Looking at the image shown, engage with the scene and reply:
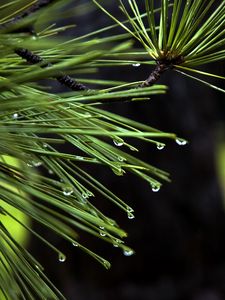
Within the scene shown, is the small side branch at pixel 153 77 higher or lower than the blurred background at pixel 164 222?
higher

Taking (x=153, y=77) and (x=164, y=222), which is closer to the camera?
(x=153, y=77)

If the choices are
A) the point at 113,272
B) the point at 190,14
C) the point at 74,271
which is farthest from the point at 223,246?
the point at 190,14

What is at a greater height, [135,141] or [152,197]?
[135,141]

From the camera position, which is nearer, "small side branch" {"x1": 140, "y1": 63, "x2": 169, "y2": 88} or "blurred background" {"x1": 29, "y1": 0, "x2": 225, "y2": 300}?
"small side branch" {"x1": 140, "y1": 63, "x2": 169, "y2": 88}

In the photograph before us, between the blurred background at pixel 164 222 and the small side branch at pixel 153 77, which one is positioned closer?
the small side branch at pixel 153 77

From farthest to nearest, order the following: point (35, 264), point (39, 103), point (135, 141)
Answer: point (135, 141), point (35, 264), point (39, 103)

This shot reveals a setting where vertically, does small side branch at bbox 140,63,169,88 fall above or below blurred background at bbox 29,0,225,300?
above

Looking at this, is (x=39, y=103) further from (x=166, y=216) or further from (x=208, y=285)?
(x=208, y=285)

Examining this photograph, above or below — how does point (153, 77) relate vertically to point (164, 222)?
above
